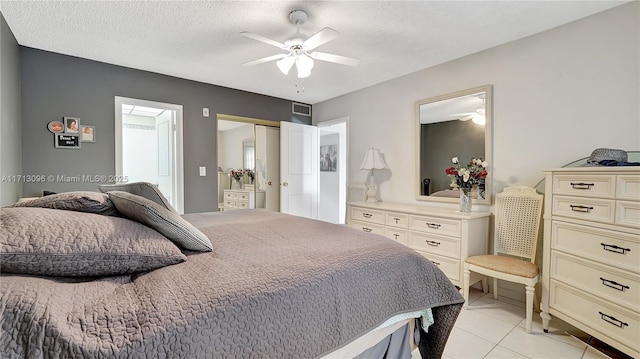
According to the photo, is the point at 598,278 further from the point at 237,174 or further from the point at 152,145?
the point at 152,145

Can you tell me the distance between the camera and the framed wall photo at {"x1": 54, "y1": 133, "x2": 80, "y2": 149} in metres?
2.99

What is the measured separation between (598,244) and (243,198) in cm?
508

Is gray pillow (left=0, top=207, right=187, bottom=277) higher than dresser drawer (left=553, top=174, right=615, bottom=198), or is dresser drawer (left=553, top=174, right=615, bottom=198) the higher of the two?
dresser drawer (left=553, top=174, right=615, bottom=198)

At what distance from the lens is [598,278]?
179 centimetres

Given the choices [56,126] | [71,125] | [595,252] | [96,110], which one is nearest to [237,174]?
[96,110]

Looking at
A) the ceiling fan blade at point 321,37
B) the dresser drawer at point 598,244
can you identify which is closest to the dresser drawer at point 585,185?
the dresser drawer at point 598,244

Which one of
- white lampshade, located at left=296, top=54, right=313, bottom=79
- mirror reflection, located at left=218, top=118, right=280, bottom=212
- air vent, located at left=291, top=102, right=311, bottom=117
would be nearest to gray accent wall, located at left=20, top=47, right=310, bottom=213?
mirror reflection, located at left=218, top=118, right=280, bottom=212

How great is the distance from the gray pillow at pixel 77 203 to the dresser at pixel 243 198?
13.5ft

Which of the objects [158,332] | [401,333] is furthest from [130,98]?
[401,333]

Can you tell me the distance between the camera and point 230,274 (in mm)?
1000

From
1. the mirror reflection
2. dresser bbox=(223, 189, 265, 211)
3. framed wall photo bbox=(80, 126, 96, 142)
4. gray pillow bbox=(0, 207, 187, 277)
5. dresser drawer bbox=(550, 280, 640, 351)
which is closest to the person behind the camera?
gray pillow bbox=(0, 207, 187, 277)

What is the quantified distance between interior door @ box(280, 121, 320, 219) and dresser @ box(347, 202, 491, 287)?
181 centimetres

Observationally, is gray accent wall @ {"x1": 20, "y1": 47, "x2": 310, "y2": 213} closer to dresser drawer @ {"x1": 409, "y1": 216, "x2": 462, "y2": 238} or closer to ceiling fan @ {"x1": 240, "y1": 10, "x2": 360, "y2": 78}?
ceiling fan @ {"x1": 240, "y1": 10, "x2": 360, "y2": 78}

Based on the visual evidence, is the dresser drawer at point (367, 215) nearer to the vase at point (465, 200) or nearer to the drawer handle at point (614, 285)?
the vase at point (465, 200)
